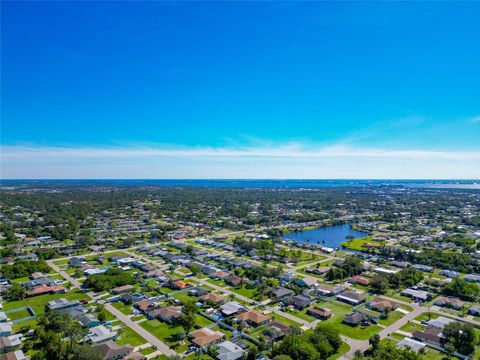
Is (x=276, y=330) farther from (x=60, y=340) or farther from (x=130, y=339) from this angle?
(x=60, y=340)

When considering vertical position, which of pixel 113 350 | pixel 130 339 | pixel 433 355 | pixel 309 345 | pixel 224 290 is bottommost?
pixel 433 355

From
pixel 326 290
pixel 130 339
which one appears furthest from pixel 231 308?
pixel 326 290

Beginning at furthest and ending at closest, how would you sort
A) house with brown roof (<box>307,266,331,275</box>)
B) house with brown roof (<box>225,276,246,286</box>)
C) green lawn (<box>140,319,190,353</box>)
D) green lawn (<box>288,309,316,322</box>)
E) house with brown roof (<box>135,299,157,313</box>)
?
house with brown roof (<box>307,266,331,275</box>) < house with brown roof (<box>225,276,246,286</box>) < house with brown roof (<box>135,299,157,313</box>) < green lawn (<box>288,309,316,322</box>) < green lawn (<box>140,319,190,353</box>)

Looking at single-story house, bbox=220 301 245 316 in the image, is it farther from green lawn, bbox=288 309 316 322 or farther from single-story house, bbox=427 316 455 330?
single-story house, bbox=427 316 455 330

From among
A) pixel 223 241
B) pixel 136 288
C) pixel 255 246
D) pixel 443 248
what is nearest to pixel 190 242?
pixel 223 241

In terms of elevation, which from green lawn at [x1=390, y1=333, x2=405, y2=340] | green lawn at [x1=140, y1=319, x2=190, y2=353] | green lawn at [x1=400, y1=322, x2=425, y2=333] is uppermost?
green lawn at [x1=140, y1=319, x2=190, y2=353]

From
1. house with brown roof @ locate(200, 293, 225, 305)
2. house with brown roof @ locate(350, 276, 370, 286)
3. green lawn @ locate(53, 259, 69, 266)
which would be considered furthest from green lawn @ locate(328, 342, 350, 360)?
green lawn @ locate(53, 259, 69, 266)

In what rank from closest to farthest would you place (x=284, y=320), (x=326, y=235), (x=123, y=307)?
(x=284, y=320)
(x=123, y=307)
(x=326, y=235)
